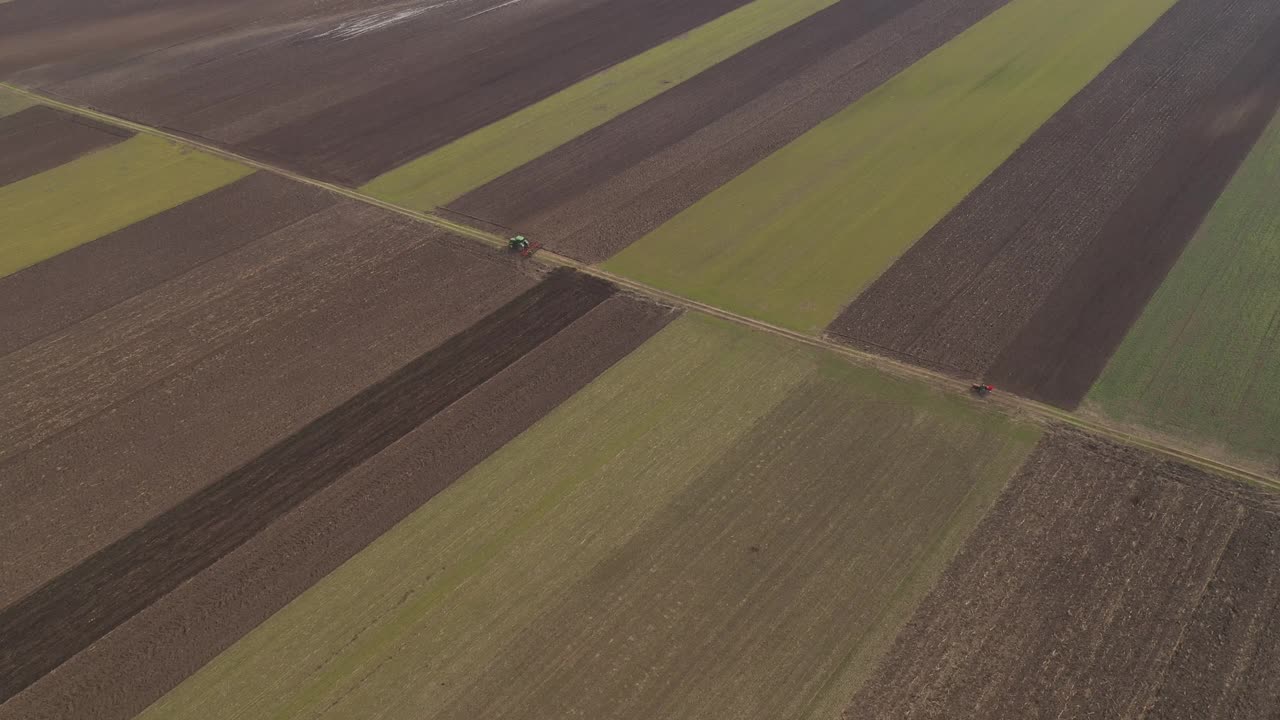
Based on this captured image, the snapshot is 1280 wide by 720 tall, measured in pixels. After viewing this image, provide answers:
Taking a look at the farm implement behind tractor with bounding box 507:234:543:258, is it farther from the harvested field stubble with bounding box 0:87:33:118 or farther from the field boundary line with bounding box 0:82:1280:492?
the harvested field stubble with bounding box 0:87:33:118

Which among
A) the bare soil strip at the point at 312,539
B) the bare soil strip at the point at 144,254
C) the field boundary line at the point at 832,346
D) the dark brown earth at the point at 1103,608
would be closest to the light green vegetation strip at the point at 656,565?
the bare soil strip at the point at 312,539

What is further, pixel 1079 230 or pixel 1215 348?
pixel 1079 230

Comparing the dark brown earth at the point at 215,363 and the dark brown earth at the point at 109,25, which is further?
the dark brown earth at the point at 109,25

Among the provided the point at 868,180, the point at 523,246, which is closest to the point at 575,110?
the point at 523,246

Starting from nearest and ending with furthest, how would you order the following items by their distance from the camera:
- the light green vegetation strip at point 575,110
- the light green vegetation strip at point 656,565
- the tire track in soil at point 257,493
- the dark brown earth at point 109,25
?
1. the light green vegetation strip at point 656,565
2. the tire track in soil at point 257,493
3. the light green vegetation strip at point 575,110
4. the dark brown earth at point 109,25

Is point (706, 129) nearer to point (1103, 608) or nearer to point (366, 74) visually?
point (366, 74)

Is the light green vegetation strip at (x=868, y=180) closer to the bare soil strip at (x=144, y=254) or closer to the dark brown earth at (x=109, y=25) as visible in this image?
the bare soil strip at (x=144, y=254)

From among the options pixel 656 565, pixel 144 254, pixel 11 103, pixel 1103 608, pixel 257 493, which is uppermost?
pixel 11 103

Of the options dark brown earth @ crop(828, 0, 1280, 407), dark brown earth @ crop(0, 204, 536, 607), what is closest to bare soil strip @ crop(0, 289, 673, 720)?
dark brown earth @ crop(0, 204, 536, 607)
